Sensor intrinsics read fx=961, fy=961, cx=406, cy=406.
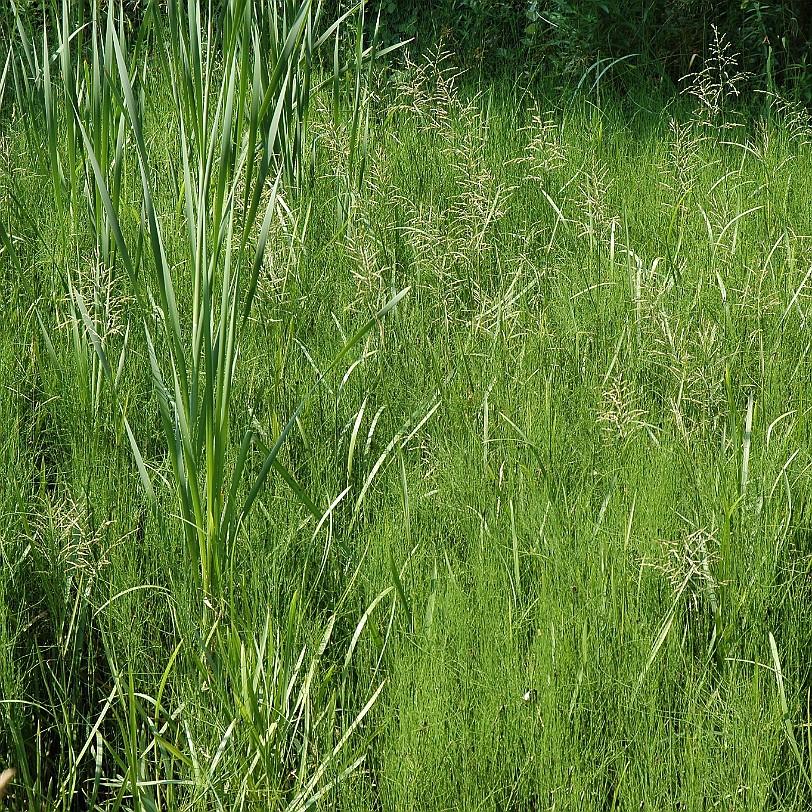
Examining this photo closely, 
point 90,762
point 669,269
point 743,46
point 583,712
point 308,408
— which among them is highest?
point 743,46

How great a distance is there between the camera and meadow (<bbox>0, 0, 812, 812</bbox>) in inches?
53.5

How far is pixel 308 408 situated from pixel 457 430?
32cm

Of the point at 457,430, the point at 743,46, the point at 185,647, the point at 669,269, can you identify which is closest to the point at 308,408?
the point at 457,430

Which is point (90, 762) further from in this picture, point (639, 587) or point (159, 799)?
point (639, 587)

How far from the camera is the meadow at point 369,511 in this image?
1358mm

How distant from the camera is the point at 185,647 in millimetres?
1481

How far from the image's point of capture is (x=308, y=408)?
2020 millimetres

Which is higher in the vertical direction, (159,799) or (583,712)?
(583,712)

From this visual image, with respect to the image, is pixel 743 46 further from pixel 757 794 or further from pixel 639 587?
pixel 757 794

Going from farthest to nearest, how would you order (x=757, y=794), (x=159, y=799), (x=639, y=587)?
(x=639, y=587) < (x=159, y=799) < (x=757, y=794)

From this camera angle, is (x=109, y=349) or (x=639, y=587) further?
(x=109, y=349)

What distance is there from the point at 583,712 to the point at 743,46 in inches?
150

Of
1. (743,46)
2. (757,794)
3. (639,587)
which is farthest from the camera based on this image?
(743,46)

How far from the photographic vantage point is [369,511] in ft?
5.95
